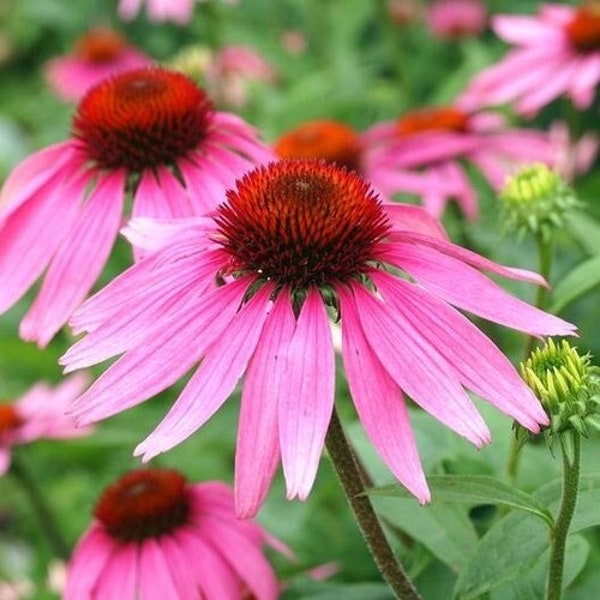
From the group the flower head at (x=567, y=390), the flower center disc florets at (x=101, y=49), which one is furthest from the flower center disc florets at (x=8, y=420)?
the flower center disc florets at (x=101, y=49)

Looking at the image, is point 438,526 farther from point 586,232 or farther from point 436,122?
point 436,122

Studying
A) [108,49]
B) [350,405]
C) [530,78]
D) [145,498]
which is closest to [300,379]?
[145,498]

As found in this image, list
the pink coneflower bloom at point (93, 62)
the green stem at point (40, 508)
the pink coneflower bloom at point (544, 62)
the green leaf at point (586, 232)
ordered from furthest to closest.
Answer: the pink coneflower bloom at point (93, 62) < the pink coneflower bloom at point (544, 62) < the green stem at point (40, 508) < the green leaf at point (586, 232)

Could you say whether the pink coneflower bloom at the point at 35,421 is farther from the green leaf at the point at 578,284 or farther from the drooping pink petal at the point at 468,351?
the drooping pink petal at the point at 468,351

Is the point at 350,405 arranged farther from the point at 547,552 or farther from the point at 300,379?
the point at 300,379

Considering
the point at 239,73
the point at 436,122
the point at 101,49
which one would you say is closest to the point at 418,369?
the point at 436,122

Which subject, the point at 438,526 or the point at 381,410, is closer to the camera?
the point at 381,410

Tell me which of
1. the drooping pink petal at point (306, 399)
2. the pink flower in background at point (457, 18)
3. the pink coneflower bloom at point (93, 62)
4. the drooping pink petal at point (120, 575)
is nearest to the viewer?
the drooping pink petal at point (306, 399)
